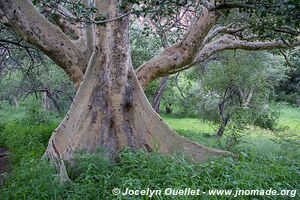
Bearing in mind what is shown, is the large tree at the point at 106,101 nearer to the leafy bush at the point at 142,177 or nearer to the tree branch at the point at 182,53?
the leafy bush at the point at 142,177

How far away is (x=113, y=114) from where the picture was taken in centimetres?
568

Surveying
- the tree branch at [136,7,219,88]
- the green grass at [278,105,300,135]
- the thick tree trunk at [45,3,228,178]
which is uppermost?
the tree branch at [136,7,219,88]

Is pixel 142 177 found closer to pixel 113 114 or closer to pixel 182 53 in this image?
pixel 113 114

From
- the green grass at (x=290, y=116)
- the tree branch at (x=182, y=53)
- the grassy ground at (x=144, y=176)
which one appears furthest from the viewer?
the green grass at (x=290, y=116)

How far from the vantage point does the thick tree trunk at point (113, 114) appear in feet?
18.5

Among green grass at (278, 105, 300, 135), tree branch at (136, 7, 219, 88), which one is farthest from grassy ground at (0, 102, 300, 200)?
green grass at (278, 105, 300, 135)

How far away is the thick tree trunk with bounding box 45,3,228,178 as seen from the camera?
5.62 metres

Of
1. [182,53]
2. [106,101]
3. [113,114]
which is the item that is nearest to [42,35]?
[106,101]

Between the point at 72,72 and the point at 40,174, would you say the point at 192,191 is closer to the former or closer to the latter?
the point at 40,174

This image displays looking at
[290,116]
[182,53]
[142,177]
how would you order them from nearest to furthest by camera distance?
[142,177]
[182,53]
[290,116]

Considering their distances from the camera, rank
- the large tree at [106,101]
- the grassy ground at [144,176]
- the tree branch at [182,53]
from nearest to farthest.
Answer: the grassy ground at [144,176] < the large tree at [106,101] < the tree branch at [182,53]

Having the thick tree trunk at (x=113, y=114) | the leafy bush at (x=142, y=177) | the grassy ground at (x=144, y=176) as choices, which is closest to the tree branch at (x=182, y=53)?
the thick tree trunk at (x=113, y=114)

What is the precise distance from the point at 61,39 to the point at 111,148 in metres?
2.06

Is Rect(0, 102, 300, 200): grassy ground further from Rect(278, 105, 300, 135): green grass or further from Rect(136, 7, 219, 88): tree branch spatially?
Rect(278, 105, 300, 135): green grass
